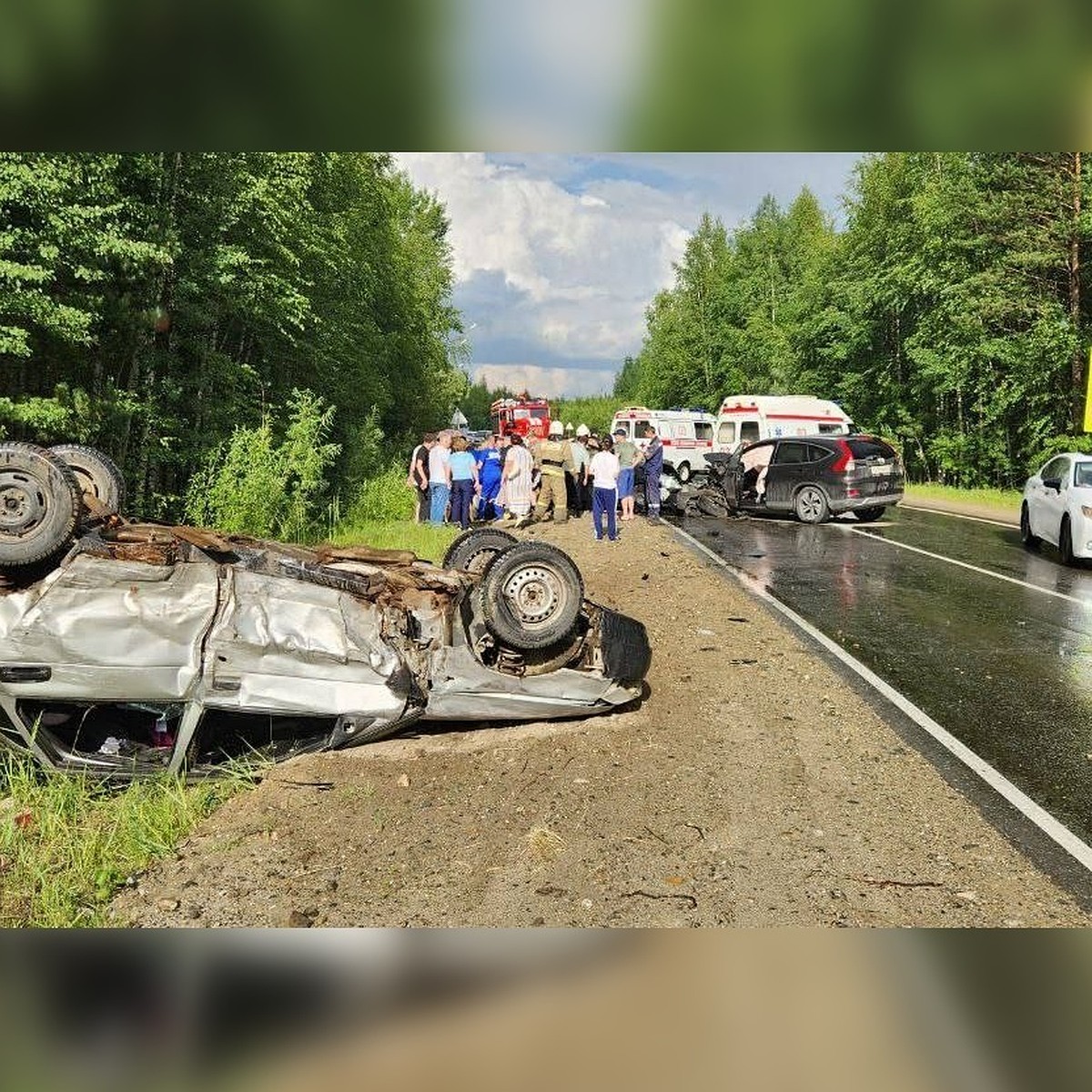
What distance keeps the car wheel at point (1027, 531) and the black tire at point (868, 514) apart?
3513 millimetres

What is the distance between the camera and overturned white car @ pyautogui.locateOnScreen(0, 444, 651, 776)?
14.5ft

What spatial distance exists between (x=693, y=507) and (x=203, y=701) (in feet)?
53.0

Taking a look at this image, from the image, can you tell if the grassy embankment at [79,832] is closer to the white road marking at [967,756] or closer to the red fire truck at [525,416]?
the white road marking at [967,756]

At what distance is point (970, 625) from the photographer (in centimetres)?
834

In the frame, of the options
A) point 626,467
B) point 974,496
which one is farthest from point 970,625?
point 974,496

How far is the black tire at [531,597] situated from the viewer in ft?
17.2

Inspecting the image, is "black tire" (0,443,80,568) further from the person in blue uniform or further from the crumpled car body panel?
the person in blue uniform

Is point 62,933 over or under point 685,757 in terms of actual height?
over

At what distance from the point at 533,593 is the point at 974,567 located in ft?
28.2

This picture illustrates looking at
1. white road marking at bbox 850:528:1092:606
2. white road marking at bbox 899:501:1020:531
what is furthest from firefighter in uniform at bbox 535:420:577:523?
white road marking at bbox 899:501:1020:531

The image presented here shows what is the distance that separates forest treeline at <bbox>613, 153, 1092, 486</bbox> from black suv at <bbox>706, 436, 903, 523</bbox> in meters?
6.87
